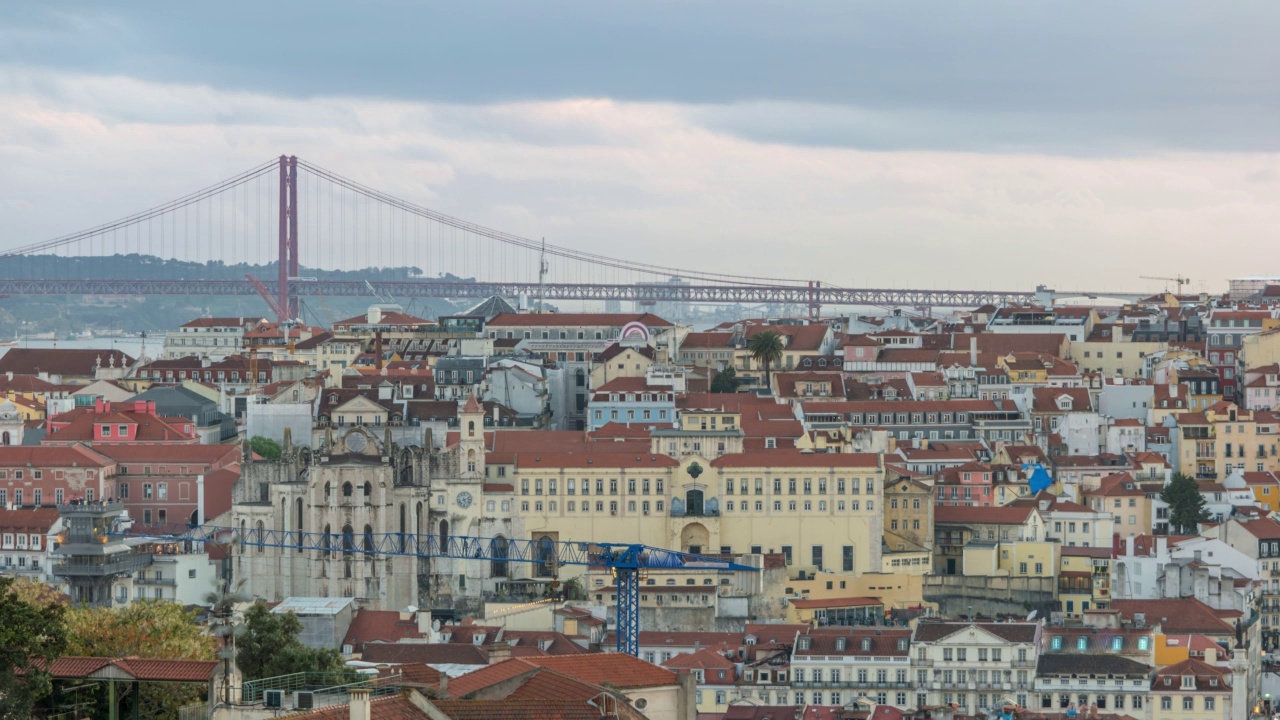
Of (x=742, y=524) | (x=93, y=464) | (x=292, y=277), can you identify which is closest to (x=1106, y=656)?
(x=742, y=524)

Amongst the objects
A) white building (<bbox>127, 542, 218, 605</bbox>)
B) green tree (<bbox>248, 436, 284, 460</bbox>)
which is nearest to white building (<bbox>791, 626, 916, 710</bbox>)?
white building (<bbox>127, 542, 218, 605</bbox>)

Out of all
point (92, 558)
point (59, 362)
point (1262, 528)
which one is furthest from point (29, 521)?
point (59, 362)

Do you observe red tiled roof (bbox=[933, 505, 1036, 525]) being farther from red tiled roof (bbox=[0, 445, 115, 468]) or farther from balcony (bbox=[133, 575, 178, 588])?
red tiled roof (bbox=[0, 445, 115, 468])

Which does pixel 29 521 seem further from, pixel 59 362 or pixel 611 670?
pixel 59 362

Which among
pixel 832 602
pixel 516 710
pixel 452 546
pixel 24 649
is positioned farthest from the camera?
pixel 452 546

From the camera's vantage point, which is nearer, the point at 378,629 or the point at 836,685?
the point at 836,685

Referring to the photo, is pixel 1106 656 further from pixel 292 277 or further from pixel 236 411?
pixel 292 277

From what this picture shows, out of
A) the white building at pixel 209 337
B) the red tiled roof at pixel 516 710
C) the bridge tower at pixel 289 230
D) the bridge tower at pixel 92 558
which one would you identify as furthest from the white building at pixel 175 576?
the bridge tower at pixel 289 230

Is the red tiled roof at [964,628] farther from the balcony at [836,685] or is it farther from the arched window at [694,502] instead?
the arched window at [694,502]
